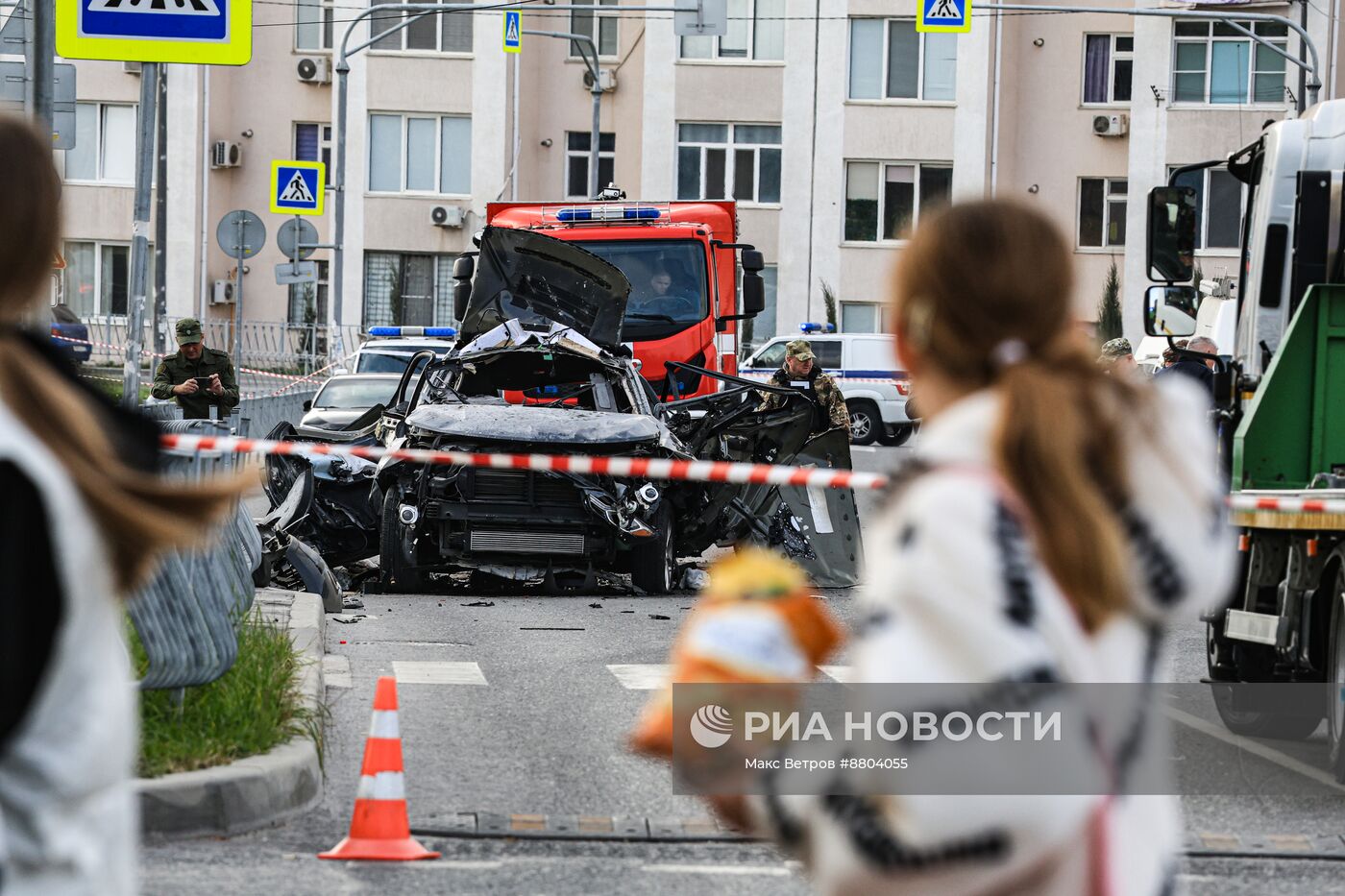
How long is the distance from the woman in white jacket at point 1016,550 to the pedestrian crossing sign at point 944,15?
26.9m

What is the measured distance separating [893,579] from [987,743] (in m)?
0.19

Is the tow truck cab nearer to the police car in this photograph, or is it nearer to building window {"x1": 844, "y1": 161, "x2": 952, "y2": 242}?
the police car

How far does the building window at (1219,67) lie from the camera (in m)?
44.7

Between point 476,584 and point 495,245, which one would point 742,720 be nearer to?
point 476,584

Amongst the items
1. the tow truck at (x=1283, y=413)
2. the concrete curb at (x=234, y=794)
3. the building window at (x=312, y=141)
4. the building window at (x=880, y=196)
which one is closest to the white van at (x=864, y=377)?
the building window at (x=880, y=196)

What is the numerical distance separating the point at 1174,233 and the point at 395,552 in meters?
5.94

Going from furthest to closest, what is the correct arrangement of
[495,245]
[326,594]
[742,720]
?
1. [495,245]
2. [326,594]
3. [742,720]

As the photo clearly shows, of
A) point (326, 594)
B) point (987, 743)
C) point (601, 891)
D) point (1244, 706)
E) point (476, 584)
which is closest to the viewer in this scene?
point (987, 743)

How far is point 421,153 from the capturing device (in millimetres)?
46562

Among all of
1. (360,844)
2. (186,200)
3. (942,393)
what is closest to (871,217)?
(186,200)

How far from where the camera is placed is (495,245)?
17094mm

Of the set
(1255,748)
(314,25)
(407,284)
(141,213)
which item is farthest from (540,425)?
(314,25)

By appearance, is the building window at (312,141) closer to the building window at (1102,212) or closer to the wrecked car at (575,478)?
the building window at (1102,212)

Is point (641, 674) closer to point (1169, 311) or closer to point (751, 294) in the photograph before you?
point (1169, 311)
